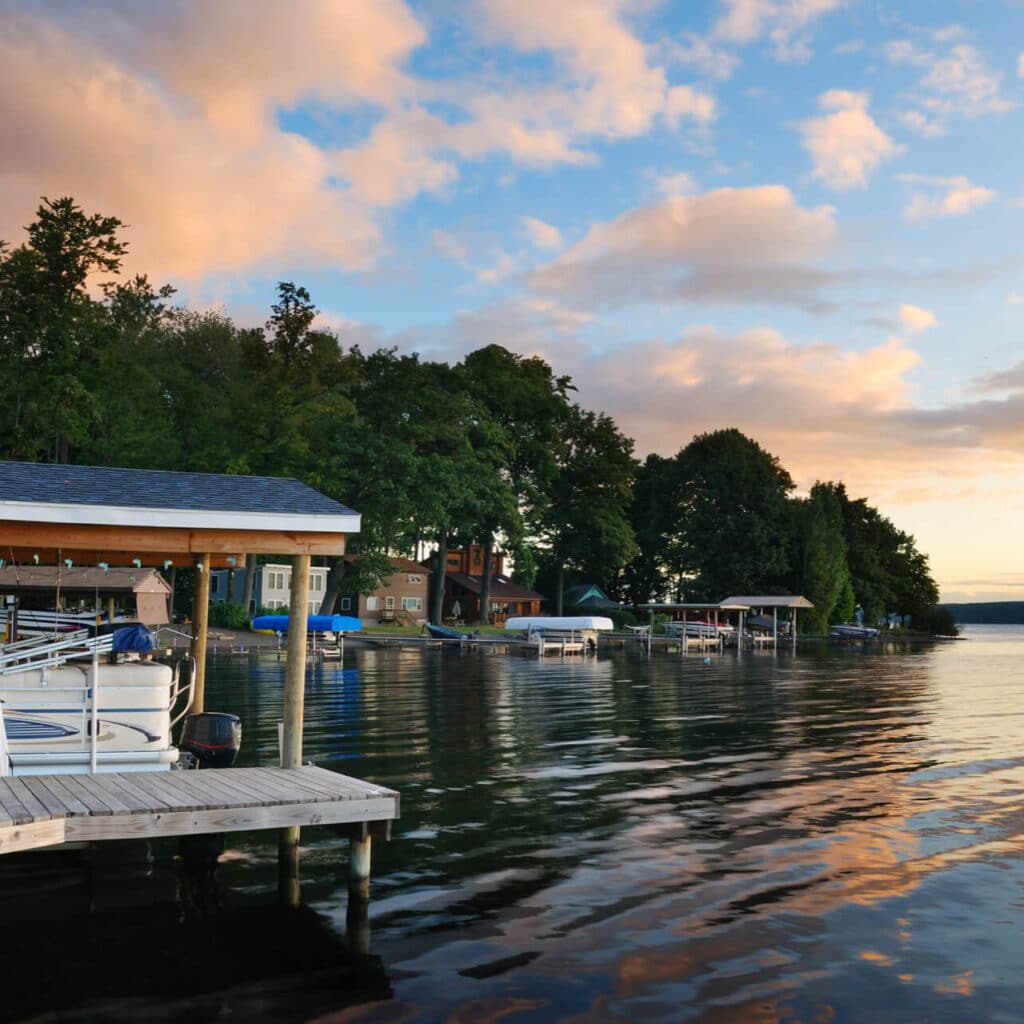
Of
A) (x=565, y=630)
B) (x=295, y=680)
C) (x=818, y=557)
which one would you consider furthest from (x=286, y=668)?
(x=818, y=557)

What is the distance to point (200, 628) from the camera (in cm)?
1694

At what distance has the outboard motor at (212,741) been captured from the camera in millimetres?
13758

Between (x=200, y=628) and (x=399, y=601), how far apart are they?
272 feet

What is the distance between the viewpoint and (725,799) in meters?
16.8

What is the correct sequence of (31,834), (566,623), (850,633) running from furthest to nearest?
(850,633)
(566,623)
(31,834)

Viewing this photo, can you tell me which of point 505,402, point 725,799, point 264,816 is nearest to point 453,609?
point 505,402

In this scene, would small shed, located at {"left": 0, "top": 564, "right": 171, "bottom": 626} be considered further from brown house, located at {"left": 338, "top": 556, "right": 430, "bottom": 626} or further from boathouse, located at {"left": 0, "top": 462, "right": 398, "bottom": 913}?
brown house, located at {"left": 338, "top": 556, "right": 430, "bottom": 626}

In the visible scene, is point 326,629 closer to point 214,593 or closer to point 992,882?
point 214,593

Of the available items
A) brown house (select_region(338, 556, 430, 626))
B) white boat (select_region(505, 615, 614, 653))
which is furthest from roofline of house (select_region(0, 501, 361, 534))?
brown house (select_region(338, 556, 430, 626))

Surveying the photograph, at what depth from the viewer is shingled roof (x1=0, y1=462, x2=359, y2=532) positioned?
11.4 m

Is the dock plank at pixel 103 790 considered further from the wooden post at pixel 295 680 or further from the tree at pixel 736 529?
the tree at pixel 736 529

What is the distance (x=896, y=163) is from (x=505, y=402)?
183 feet

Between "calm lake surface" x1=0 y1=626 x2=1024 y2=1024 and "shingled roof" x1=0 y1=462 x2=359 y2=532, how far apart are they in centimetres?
394

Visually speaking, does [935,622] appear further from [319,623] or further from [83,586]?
[83,586]
